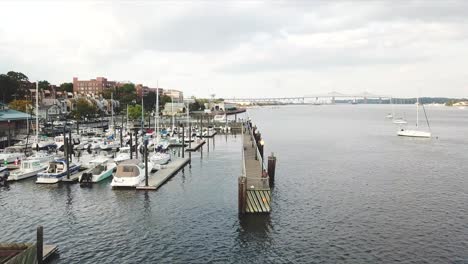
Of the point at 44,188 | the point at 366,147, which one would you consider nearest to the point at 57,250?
the point at 44,188

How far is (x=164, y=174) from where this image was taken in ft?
139

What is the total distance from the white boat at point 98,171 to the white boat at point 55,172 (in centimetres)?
174

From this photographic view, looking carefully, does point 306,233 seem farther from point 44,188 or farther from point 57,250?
point 44,188

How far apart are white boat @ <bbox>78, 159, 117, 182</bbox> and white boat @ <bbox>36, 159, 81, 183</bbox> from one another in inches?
68.4

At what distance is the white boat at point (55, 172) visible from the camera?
3838 cm

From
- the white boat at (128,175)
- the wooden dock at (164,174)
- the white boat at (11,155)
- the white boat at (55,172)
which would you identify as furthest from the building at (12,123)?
the white boat at (128,175)

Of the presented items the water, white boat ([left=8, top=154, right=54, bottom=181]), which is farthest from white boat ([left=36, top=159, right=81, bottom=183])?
white boat ([left=8, top=154, right=54, bottom=181])

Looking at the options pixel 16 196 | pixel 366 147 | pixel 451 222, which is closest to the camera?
pixel 451 222

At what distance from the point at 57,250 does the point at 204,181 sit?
66.4ft

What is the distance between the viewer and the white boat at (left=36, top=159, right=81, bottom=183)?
38375mm

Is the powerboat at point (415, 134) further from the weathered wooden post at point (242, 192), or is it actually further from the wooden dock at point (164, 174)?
the weathered wooden post at point (242, 192)

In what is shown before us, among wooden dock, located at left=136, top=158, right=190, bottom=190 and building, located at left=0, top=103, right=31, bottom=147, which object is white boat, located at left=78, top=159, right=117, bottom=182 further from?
building, located at left=0, top=103, right=31, bottom=147

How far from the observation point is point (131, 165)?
3641 cm

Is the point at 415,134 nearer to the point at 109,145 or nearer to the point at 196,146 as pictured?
the point at 196,146
